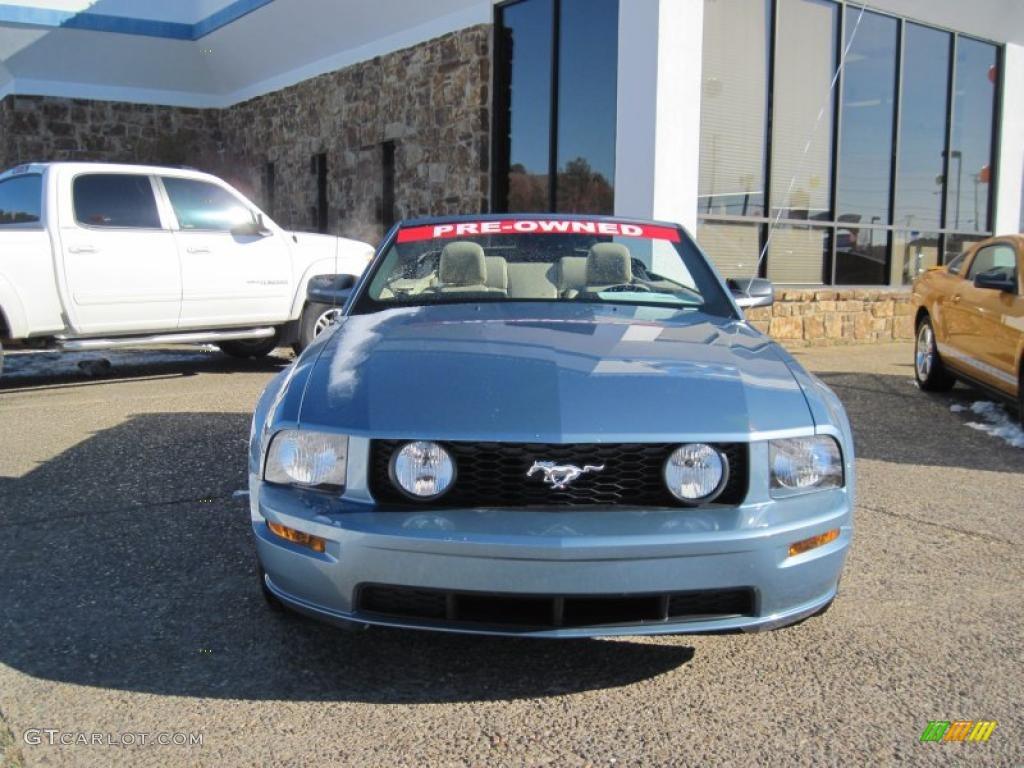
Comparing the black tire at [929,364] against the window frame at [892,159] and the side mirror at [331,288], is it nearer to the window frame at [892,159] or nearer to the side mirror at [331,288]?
the window frame at [892,159]

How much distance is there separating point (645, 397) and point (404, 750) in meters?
1.12

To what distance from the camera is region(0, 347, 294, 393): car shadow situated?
26.7 feet

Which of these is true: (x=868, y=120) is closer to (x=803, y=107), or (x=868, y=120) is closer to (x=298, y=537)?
(x=803, y=107)

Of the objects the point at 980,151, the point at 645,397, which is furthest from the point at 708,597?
the point at 980,151

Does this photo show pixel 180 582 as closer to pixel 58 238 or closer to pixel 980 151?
pixel 58 238

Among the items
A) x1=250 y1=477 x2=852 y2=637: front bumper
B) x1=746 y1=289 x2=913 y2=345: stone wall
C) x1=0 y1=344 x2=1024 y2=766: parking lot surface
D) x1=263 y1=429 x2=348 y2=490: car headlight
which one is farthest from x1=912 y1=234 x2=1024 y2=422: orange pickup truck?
x1=263 y1=429 x2=348 y2=490: car headlight

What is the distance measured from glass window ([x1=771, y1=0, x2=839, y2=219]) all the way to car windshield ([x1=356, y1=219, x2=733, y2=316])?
7.60m

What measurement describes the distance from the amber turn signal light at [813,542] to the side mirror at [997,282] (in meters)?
4.92

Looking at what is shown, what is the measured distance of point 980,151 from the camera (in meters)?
14.4

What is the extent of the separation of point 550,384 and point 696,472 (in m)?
0.48

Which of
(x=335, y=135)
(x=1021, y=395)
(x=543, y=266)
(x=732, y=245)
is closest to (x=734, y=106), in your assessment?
(x=732, y=245)

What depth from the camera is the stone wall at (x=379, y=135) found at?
40.0ft

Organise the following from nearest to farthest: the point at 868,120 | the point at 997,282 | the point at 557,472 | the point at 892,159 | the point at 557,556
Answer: the point at 557,556 → the point at 557,472 → the point at 997,282 → the point at 868,120 → the point at 892,159

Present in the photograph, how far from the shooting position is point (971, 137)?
560 inches
